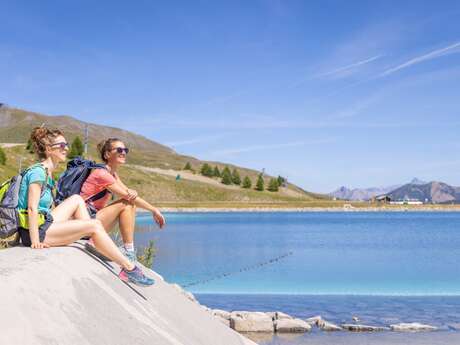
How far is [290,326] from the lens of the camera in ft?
44.7

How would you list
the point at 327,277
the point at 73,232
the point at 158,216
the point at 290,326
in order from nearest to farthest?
the point at 73,232, the point at 158,216, the point at 290,326, the point at 327,277

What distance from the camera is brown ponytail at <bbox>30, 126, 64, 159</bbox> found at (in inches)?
256

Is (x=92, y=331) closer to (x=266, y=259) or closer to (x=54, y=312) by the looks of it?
(x=54, y=312)

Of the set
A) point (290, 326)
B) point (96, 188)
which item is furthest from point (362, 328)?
point (96, 188)

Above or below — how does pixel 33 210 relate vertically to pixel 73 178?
below

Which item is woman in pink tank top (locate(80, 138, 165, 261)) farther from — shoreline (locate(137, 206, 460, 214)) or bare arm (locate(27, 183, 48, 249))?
shoreline (locate(137, 206, 460, 214))

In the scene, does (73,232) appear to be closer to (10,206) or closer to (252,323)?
(10,206)

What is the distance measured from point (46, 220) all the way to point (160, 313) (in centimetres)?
162

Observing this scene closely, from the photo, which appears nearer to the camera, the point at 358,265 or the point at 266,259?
the point at 358,265

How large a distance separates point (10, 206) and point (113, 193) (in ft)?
5.77

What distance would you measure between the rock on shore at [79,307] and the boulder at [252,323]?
249 inches

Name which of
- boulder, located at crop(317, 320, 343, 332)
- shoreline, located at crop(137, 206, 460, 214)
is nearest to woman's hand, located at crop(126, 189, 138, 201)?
boulder, located at crop(317, 320, 343, 332)

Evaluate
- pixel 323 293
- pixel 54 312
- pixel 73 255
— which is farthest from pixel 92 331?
pixel 323 293

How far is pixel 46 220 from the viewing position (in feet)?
20.4
